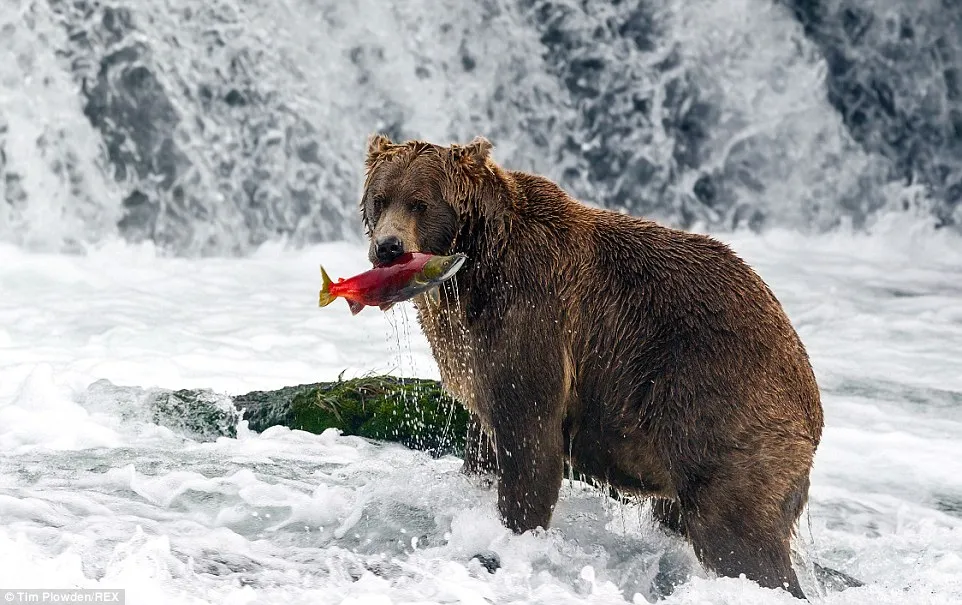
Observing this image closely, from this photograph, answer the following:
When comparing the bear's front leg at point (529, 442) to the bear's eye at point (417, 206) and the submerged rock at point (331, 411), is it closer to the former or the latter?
the bear's eye at point (417, 206)

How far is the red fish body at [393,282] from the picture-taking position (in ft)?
17.1

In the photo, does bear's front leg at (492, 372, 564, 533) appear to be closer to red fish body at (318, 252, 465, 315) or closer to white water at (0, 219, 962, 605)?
white water at (0, 219, 962, 605)

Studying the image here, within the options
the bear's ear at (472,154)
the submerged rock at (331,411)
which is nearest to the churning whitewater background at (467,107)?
the submerged rock at (331,411)

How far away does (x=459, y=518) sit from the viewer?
231 inches

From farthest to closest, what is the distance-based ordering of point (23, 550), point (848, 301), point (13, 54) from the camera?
point (13, 54)
point (848, 301)
point (23, 550)

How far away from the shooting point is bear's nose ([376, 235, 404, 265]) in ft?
17.3

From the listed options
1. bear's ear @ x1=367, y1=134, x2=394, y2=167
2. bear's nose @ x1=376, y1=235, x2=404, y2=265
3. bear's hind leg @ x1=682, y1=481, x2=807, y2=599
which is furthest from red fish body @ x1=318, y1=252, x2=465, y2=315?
bear's hind leg @ x1=682, y1=481, x2=807, y2=599

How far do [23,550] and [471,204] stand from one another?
7.53 feet

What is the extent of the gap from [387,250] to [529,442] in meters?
1.02

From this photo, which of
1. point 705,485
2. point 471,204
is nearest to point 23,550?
point 471,204

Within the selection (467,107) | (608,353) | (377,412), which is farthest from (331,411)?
(467,107)

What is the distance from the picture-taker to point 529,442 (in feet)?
18.2

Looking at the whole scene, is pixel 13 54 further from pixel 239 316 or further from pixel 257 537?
pixel 257 537

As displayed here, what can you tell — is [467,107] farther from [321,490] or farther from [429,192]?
[429,192]
